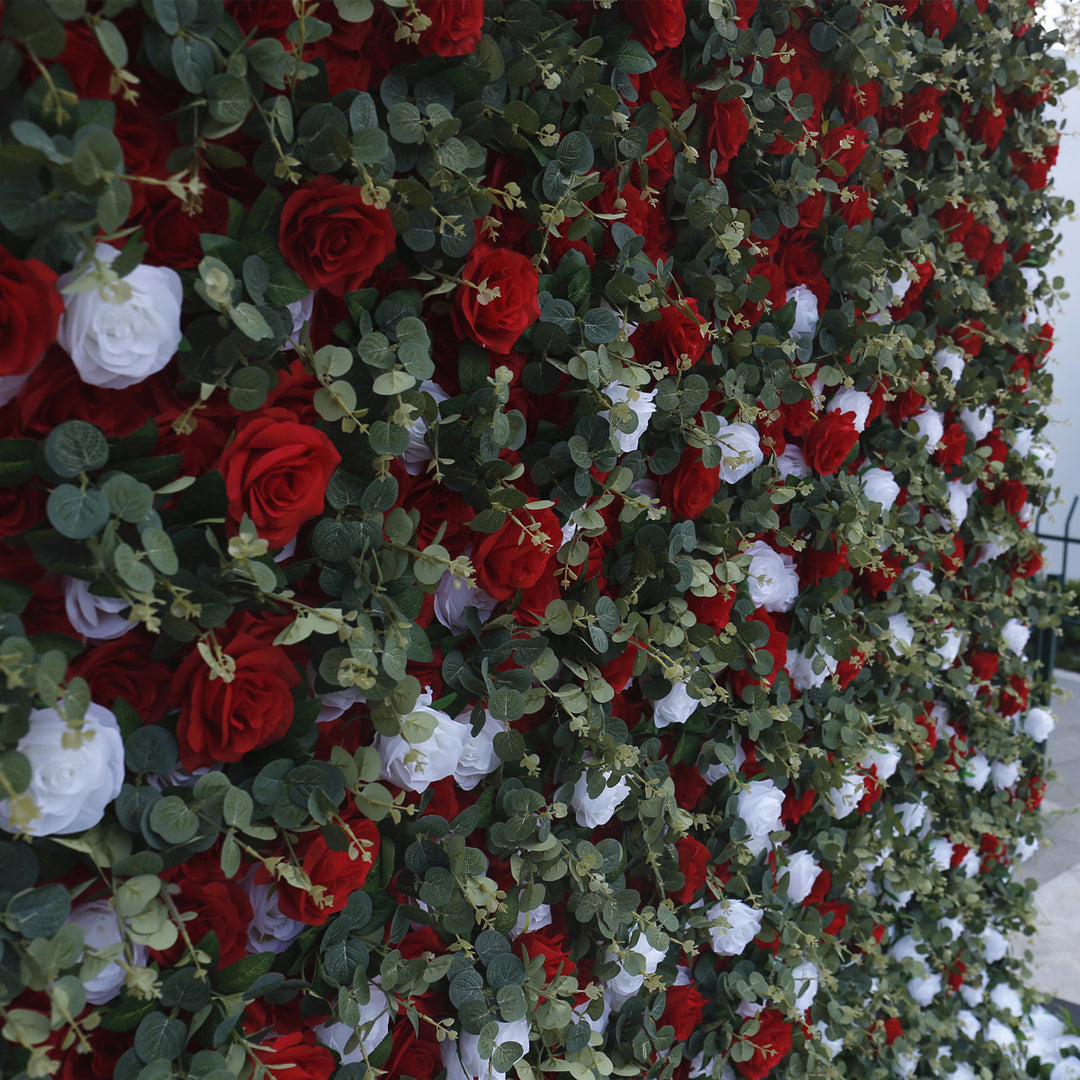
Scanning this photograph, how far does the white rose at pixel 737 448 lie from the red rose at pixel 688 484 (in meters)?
0.05

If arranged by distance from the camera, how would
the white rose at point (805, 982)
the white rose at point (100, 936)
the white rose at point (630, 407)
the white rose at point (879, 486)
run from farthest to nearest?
the white rose at point (879, 486) < the white rose at point (805, 982) < the white rose at point (630, 407) < the white rose at point (100, 936)

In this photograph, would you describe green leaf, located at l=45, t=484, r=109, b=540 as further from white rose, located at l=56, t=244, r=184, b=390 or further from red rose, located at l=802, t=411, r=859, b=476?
red rose, located at l=802, t=411, r=859, b=476

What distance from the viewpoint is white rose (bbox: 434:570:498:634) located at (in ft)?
3.19

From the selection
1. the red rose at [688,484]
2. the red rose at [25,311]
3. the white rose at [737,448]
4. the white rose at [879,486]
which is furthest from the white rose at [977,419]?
the red rose at [25,311]

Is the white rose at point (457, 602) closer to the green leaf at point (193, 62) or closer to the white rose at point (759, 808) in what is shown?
the green leaf at point (193, 62)

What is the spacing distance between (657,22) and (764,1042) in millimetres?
1618

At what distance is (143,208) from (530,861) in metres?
0.85

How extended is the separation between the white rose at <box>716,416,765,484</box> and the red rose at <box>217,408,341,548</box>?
0.69 m

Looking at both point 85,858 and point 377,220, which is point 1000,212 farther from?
point 85,858

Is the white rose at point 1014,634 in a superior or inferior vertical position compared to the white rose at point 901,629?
superior

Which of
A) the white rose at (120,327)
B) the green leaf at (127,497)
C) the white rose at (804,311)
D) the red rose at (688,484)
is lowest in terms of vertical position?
the green leaf at (127,497)

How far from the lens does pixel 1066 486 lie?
24.4 feet

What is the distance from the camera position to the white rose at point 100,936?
2.36ft

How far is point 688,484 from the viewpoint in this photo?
1.24 m
